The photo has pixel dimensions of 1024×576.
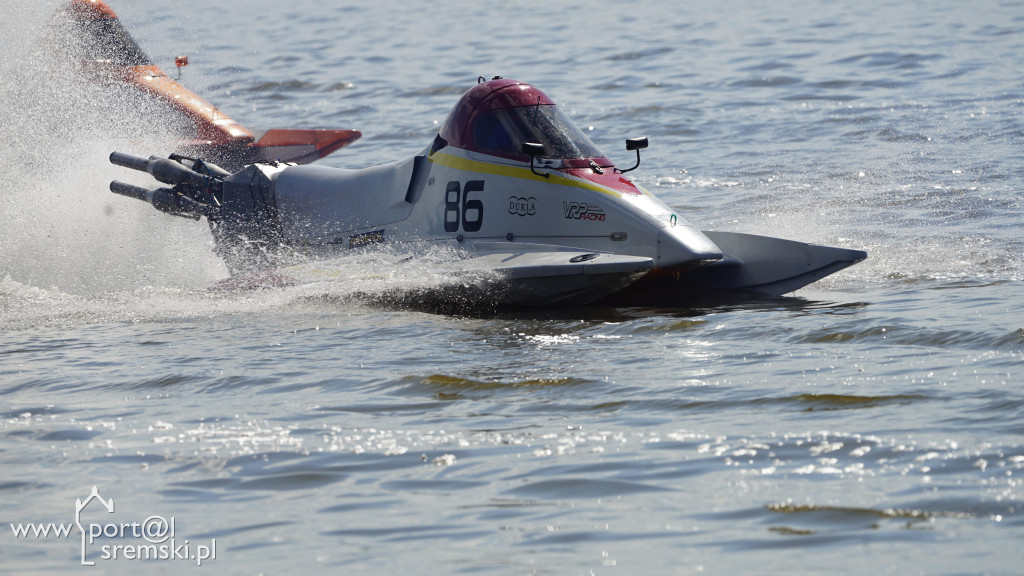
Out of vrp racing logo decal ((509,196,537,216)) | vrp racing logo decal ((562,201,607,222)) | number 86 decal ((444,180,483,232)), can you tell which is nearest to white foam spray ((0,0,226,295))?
number 86 decal ((444,180,483,232))

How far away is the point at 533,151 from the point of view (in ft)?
29.6

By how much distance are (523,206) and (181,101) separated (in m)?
9.83

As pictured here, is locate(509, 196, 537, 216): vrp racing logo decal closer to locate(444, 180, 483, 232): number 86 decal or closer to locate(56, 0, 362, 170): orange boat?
locate(444, 180, 483, 232): number 86 decal

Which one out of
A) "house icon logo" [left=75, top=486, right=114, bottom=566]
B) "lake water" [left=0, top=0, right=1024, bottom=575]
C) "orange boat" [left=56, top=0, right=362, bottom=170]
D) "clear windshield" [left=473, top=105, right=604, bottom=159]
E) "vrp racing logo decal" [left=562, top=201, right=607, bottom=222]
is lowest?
"house icon logo" [left=75, top=486, right=114, bottom=566]

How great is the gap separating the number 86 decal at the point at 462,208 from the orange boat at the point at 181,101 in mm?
7854

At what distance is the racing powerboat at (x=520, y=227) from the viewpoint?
873 cm

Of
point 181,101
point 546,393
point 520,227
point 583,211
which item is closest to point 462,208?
point 520,227

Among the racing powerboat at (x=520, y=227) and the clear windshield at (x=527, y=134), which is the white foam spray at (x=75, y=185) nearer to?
the racing powerboat at (x=520, y=227)

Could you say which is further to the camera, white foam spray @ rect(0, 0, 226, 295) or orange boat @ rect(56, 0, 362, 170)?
orange boat @ rect(56, 0, 362, 170)

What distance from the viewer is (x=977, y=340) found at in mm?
7141

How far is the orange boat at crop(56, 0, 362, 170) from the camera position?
17.1 meters

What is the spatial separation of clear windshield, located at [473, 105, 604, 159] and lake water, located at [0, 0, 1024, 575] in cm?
126

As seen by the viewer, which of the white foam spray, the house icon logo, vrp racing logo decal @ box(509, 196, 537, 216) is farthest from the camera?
the white foam spray

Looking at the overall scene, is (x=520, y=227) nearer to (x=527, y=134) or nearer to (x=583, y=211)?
(x=583, y=211)
